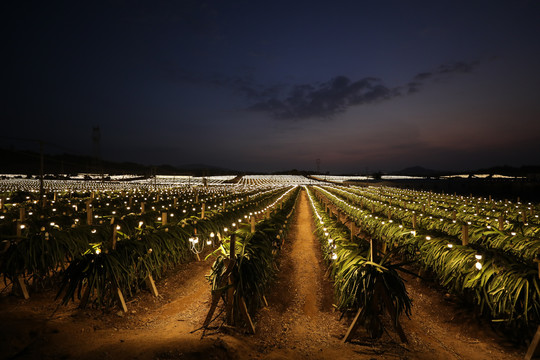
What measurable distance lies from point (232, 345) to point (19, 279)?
16.2 feet

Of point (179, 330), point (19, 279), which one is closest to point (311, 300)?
point (179, 330)

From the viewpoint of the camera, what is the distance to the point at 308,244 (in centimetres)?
1170

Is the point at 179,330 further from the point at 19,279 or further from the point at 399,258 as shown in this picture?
the point at 399,258

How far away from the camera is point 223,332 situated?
14.4 feet

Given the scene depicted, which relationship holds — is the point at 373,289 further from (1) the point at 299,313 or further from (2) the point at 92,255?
(2) the point at 92,255

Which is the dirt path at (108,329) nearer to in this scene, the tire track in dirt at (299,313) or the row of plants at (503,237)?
the tire track in dirt at (299,313)

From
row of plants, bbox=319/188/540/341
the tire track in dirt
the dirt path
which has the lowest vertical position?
the tire track in dirt

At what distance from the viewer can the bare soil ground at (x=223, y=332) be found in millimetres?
3654

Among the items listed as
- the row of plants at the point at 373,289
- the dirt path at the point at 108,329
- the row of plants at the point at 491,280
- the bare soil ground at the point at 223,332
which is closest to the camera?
the dirt path at the point at 108,329

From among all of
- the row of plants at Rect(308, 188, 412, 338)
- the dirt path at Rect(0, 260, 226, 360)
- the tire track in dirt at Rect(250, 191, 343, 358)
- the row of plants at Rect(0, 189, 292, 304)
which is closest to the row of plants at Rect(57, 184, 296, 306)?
the row of plants at Rect(0, 189, 292, 304)

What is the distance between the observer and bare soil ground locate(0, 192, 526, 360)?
365cm

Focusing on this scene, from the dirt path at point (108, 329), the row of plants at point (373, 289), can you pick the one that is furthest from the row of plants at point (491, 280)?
the dirt path at point (108, 329)

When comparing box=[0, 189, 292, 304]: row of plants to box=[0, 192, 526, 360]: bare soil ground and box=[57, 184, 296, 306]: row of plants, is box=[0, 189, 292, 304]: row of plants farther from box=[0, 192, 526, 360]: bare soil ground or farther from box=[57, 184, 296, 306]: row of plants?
box=[0, 192, 526, 360]: bare soil ground

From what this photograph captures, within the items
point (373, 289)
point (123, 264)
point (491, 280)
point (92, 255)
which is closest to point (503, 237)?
point (491, 280)
